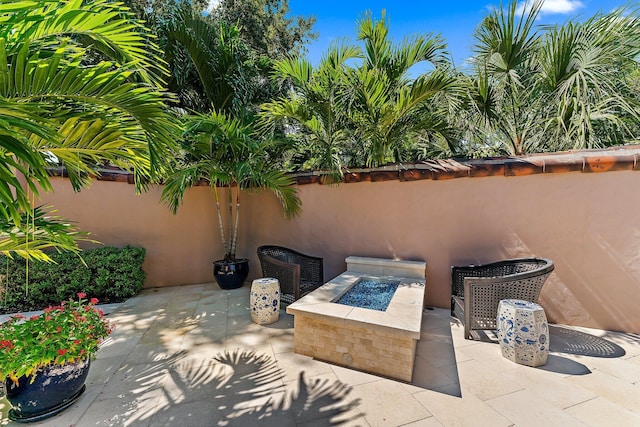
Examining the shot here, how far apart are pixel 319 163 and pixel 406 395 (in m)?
4.27

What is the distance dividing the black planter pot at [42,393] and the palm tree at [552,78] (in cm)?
645

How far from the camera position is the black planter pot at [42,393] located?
2.24m

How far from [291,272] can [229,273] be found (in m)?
2.10

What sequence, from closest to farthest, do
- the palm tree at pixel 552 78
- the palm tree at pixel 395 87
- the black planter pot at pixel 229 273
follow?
1. the palm tree at pixel 552 78
2. the palm tree at pixel 395 87
3. the black planter pot at pixel 229 273

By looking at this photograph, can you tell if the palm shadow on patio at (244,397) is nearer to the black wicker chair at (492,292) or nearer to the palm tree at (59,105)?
the palm tree at (59,105)

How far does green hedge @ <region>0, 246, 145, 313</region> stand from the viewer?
4.89 metres

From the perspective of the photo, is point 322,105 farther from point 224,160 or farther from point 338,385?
point 338,385

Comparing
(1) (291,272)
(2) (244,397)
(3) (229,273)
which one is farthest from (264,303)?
(3) (229,273)

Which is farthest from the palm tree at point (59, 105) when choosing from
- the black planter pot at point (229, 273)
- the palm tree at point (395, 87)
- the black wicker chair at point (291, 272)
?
the black planter pot at point (229, 273)

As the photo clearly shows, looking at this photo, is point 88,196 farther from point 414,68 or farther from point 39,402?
point 414,68

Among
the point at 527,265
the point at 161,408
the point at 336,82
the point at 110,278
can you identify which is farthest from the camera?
the point at 110,278

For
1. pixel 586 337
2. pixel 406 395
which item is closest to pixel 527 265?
pixel 586 337

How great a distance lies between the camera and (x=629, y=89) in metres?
4.35

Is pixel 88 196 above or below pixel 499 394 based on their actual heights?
above
